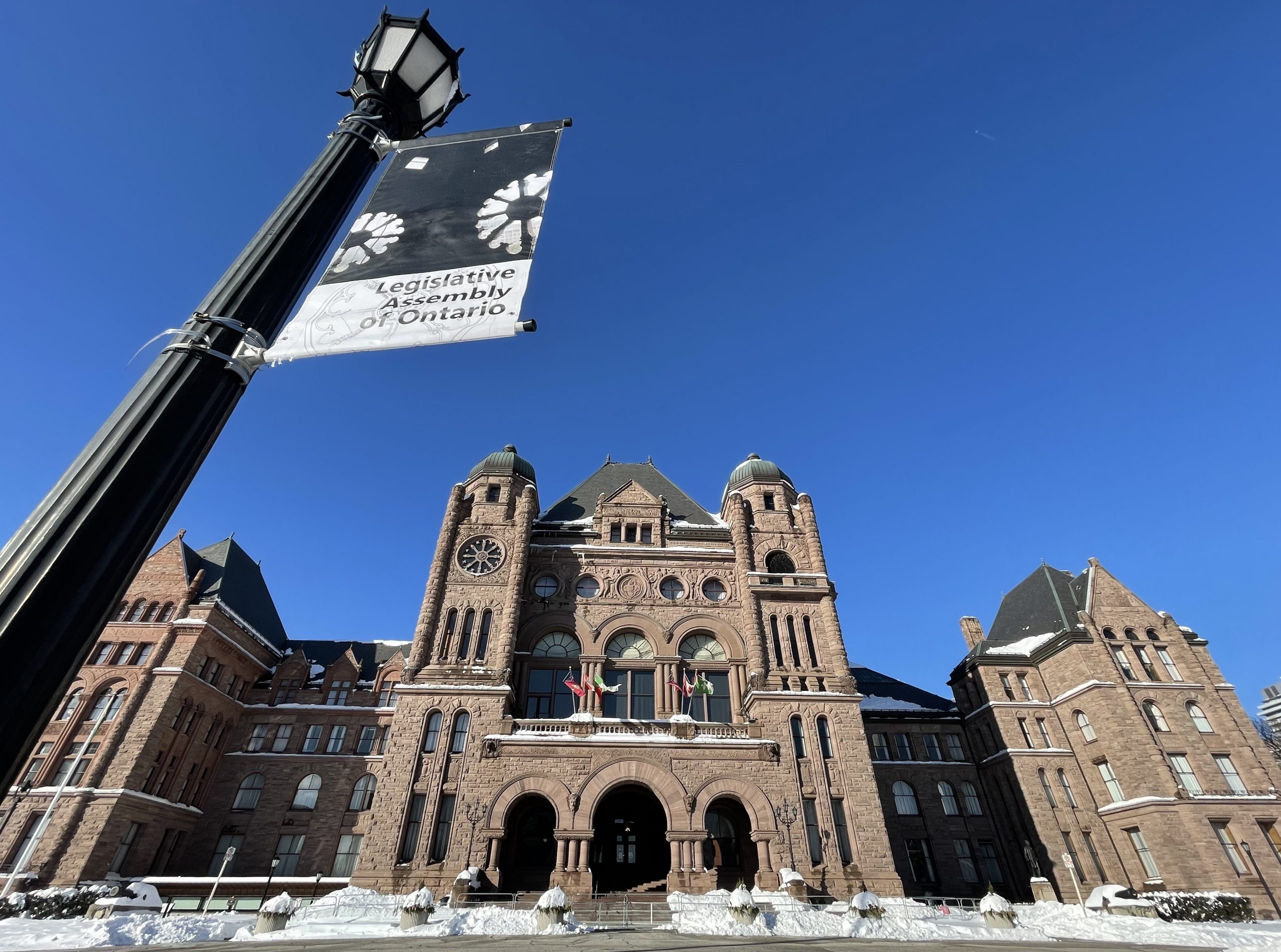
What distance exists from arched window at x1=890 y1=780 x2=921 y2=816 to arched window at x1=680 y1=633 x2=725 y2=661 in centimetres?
1613

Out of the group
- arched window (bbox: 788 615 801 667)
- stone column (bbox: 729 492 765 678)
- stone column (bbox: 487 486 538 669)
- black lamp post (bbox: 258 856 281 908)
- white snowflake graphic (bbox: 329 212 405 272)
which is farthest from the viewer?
arched window (bbox: 788 615 801 667)

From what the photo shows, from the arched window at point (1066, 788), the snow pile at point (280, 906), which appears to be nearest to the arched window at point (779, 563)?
the arched window at point (1066, 788)

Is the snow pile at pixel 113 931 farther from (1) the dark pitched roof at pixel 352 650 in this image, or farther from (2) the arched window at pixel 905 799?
(2) the arched window at pixel 905 799

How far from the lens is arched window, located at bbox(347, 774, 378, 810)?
37781mm

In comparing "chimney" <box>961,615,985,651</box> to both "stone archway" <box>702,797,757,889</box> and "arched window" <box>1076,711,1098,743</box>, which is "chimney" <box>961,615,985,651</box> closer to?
"arched window" <box>1076,711,1098,743</box>

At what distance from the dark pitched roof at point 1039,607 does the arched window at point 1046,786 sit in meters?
8.74

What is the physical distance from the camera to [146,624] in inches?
1459

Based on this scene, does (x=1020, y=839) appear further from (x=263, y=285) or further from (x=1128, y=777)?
(x=263, y=285)

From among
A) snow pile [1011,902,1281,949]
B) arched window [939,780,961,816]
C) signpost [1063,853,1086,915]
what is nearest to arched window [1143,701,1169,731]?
signpost [1063,853,1086,915]

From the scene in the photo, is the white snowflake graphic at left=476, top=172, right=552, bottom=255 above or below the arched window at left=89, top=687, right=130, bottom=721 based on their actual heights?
below

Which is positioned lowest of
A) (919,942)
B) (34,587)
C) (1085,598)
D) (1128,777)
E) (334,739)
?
(919,942)

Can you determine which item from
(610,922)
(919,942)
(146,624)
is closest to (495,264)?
(919,942)

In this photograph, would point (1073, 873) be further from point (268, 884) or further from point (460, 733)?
point (268, 884)

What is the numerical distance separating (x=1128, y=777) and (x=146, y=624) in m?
55.7
